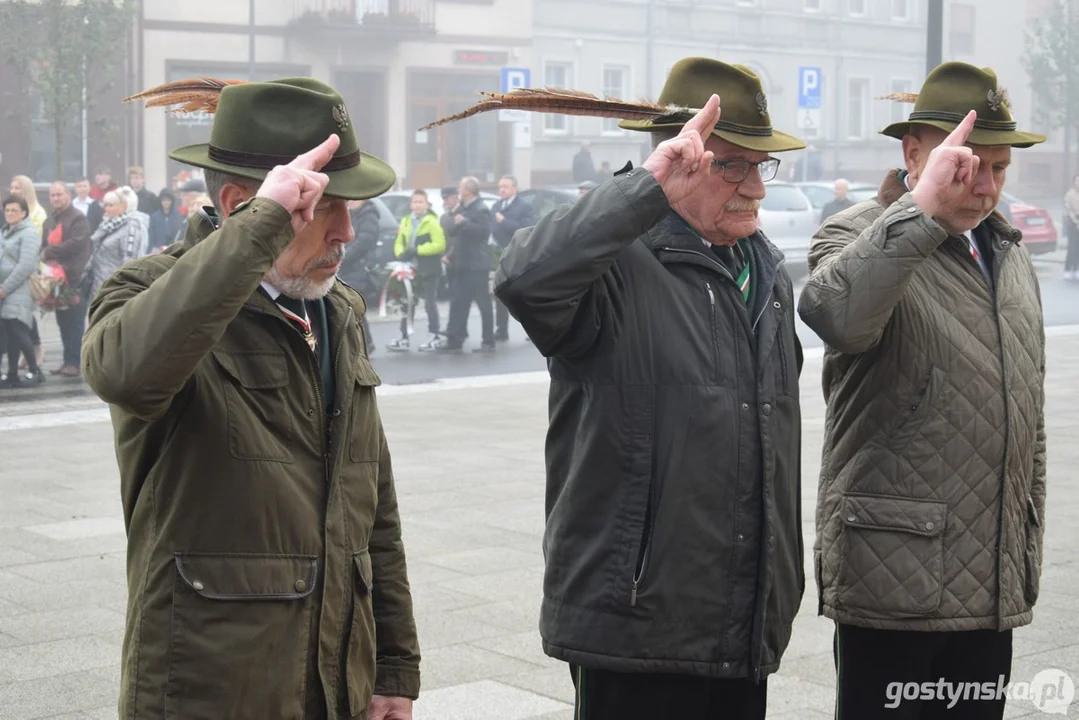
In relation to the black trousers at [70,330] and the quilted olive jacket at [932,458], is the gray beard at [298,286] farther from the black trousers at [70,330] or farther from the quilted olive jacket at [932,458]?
the black trousers at [70,330]

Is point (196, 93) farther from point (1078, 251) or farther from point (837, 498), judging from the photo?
point (1078, 251)

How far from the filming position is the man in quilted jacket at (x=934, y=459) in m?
3.69

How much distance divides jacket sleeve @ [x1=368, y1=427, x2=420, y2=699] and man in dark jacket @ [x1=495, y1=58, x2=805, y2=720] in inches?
13.1

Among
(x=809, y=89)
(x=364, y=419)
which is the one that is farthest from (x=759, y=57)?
(x=364, y=419)

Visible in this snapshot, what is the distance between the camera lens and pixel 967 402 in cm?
374

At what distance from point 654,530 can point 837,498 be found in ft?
2.51

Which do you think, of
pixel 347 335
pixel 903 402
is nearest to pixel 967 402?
pixel 903 402

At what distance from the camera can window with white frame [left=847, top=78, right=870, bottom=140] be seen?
49.3 meters

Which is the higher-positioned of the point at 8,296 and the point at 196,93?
the point at 196,93

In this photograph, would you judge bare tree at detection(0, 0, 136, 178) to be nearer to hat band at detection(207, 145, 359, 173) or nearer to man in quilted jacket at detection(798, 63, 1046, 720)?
man in quilted jacket at detection(798, 63, 1046, 720)

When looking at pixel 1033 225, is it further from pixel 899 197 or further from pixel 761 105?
pixel 761 105

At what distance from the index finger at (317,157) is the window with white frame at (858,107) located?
157 ft

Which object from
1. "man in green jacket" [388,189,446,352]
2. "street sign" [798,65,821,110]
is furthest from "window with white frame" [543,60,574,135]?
"man in green jacket" [388,189,446,352]

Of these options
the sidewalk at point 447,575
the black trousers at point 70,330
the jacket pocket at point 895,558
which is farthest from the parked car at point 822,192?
the jacket pocket at point 895,558
